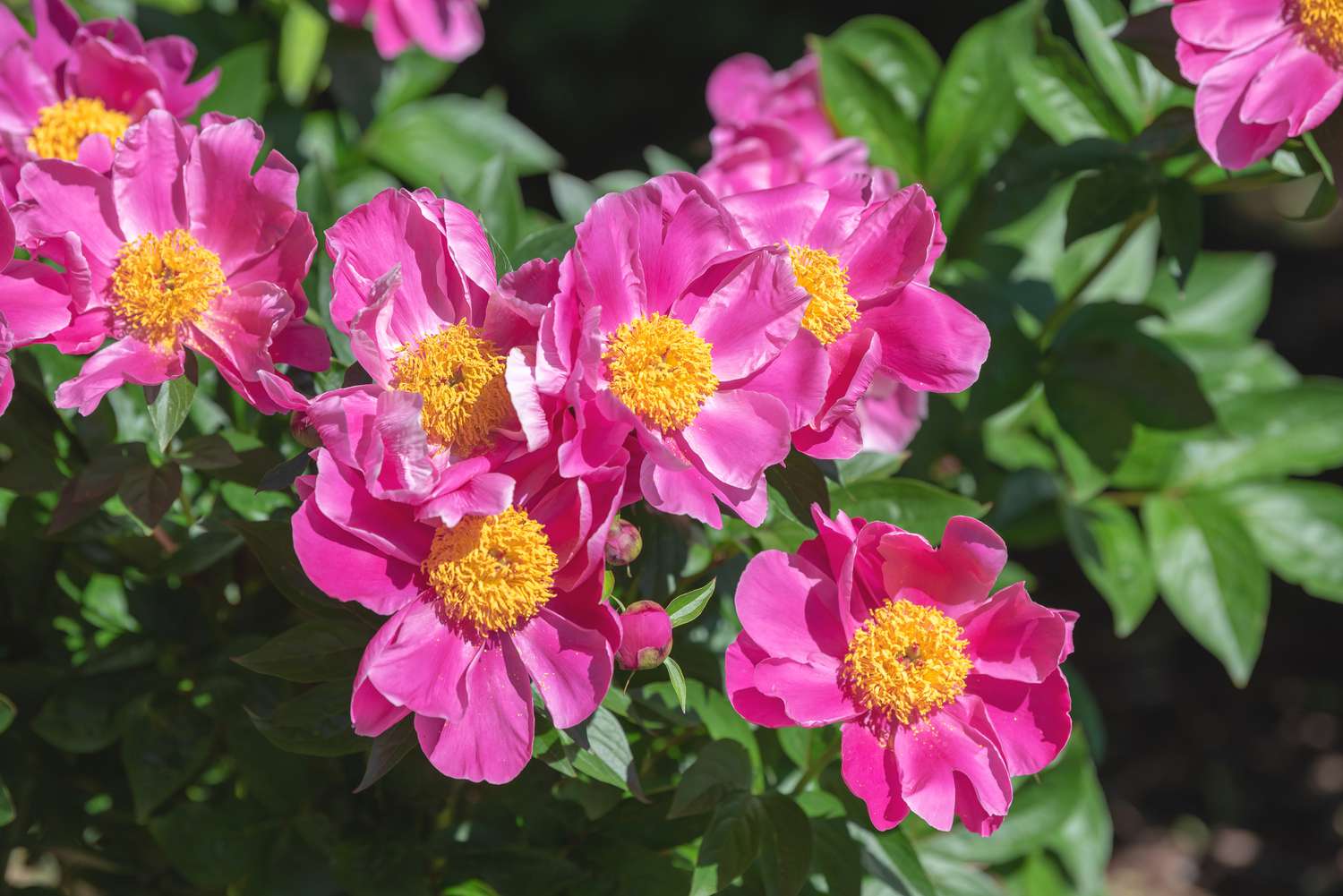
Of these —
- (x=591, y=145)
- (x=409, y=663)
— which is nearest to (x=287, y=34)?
(x=591, y=145)

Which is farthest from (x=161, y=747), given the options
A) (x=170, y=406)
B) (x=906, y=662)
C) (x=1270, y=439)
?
(x=1270, y=439)

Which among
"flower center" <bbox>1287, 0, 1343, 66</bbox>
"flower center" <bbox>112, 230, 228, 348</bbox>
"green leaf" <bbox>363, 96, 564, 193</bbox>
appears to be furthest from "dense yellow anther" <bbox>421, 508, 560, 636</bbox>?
"green leaf" <bbox>363, 96, 564, 193</bbox>

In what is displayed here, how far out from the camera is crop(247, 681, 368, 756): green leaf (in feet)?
3.43

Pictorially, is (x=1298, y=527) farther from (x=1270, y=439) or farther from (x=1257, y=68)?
(x=1257, y=68)

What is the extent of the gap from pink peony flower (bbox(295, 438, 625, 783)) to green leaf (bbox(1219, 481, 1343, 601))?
1.19m

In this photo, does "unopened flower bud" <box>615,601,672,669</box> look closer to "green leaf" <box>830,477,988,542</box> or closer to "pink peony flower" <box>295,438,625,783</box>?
"pink peony flower" <box>295,438,625,783</box>

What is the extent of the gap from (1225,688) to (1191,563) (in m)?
1.35

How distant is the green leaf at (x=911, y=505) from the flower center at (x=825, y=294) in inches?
9.1

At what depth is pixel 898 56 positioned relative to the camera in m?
1.93

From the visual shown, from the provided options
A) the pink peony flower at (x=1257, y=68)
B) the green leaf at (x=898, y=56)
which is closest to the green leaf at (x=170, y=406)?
the pink peony flower at (x=1257, y=68)

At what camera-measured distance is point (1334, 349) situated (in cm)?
321

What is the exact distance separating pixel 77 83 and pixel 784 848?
104 cm

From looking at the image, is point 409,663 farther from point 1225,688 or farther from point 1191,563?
point 1225,688

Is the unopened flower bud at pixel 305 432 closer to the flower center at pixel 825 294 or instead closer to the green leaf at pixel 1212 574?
the flower center at pixel 825 294
